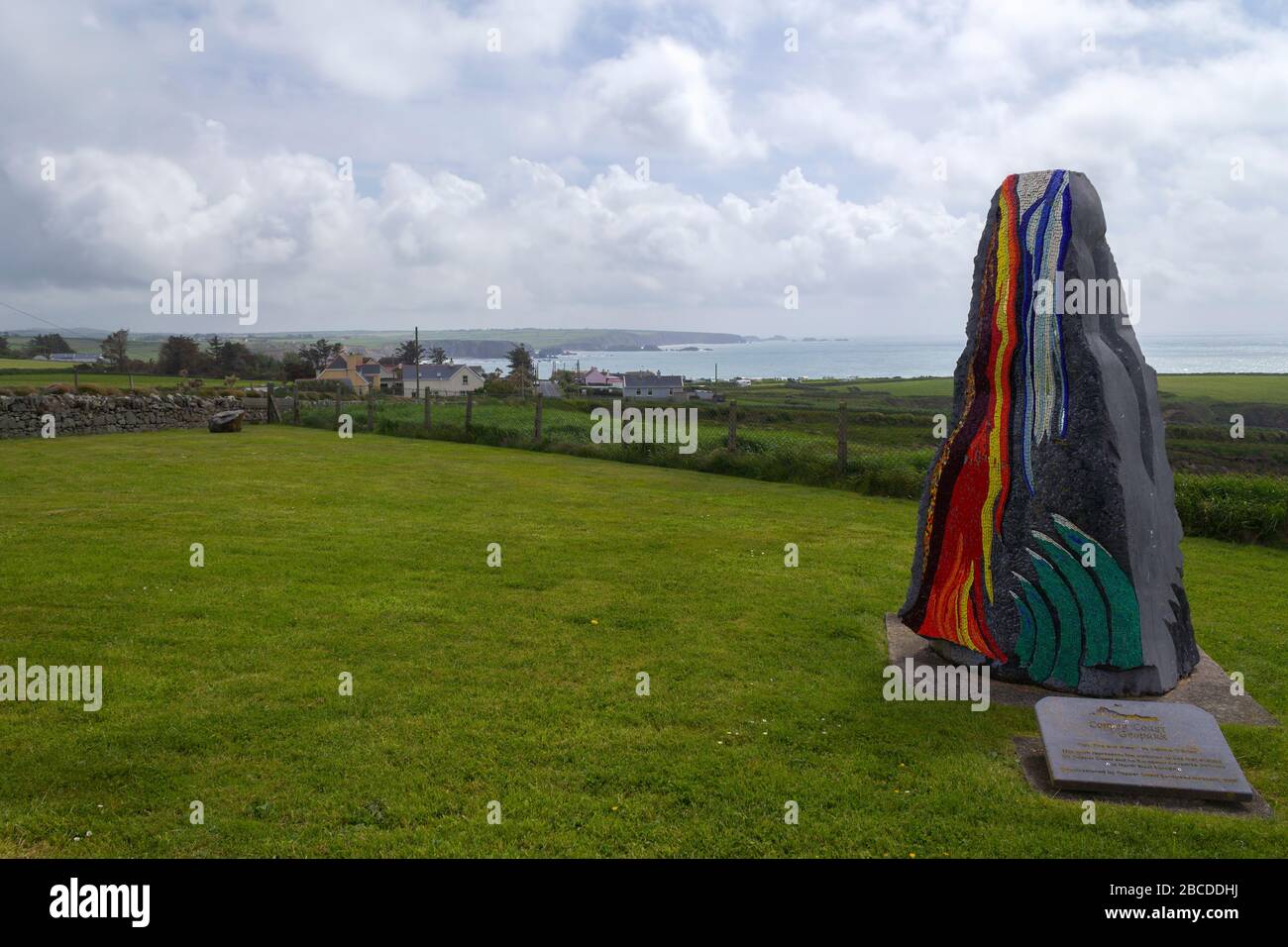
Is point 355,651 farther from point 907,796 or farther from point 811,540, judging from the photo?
point 811,540

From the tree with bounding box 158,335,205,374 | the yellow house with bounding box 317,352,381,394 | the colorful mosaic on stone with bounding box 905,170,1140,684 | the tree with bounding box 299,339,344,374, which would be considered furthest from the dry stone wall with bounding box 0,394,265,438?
the tree with bounding box 299,339,344,374

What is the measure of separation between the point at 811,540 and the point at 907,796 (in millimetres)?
7283

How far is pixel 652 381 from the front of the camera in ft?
185

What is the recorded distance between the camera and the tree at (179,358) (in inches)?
2534

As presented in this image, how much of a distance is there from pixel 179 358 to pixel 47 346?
29204 mm

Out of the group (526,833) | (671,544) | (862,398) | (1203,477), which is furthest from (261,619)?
(862,398)

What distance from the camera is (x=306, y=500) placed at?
13945 millimetres

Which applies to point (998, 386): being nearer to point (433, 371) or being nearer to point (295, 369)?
point (295, 369)

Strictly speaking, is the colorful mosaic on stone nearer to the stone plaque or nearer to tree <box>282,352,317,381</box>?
the stone plaque

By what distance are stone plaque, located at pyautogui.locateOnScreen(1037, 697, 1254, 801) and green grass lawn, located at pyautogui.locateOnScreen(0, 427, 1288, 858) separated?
0.71 feet

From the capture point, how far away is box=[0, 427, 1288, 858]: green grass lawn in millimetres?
4473
